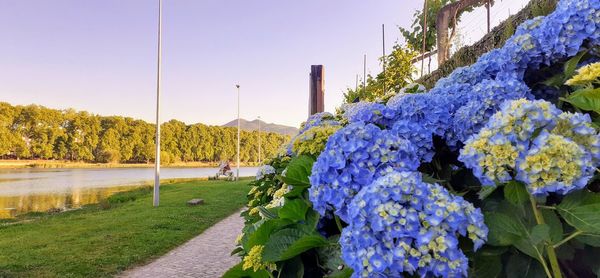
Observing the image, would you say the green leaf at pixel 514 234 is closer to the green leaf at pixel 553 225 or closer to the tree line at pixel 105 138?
the green leaf at pixel 553 225

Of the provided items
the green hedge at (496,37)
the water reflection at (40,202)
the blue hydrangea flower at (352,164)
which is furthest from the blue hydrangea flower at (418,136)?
the water reflection at (40,202)

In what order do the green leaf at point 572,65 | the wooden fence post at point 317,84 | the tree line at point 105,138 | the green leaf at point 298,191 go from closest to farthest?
1. the green leaf at point 298,191
2. the green leaf at point 572,65
3. the wooden fence post at point 317,84
4. the tree line at point 105,138

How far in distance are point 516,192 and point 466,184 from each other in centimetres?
36

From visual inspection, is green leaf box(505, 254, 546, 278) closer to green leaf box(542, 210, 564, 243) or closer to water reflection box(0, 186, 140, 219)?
green leaf box(542, 210, 564, 243)

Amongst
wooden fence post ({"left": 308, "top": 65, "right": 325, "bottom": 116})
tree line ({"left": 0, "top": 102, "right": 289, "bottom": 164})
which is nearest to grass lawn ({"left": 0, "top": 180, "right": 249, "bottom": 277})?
wooden fence post ({"left": 308, "top": 65, "right": 325, "bottom": 116})

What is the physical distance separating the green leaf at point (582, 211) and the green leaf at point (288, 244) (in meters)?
0.59

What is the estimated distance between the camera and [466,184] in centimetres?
132

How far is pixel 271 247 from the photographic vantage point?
4.22 feet

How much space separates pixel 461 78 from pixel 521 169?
1048 millimetres

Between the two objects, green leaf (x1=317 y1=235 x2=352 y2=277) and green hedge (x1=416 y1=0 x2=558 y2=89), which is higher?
green hedge (x1=416 y1=0 x2=558 y2=89)

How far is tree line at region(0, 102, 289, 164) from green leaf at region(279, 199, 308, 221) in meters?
58.9

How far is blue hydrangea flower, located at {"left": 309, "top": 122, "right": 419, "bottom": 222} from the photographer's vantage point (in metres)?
1.12

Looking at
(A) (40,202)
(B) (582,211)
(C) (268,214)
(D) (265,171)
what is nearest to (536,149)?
(B) (582,211)

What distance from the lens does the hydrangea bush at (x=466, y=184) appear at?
2.88 ft
